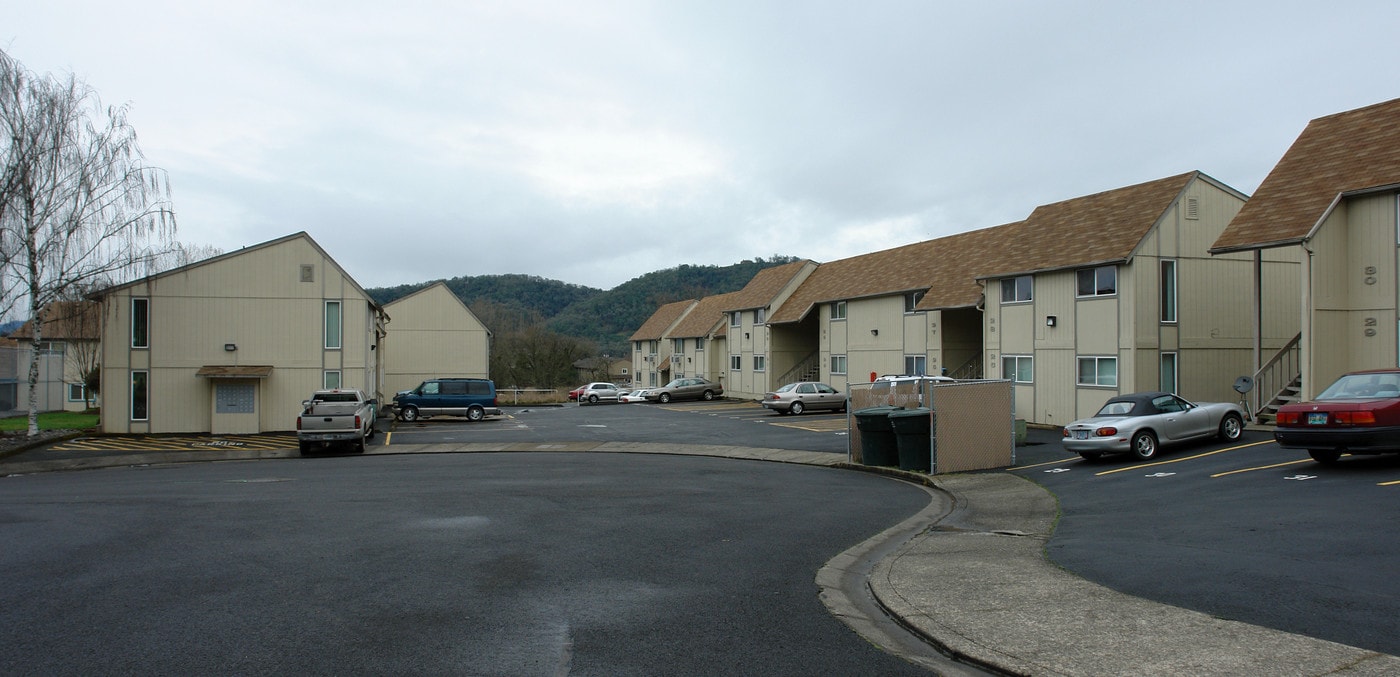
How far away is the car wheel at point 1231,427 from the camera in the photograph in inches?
769

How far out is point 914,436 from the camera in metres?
18.8

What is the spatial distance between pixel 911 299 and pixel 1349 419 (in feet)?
79.6

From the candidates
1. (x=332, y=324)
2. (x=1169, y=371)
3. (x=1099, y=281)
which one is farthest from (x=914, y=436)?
(x=332, y=324)

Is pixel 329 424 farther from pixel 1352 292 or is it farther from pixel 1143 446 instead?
pixel 1352 292

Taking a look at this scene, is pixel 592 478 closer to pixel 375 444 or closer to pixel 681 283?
pixel 375 444

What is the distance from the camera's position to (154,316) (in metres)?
31.0

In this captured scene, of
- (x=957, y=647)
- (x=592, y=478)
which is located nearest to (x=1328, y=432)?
(x=957, y=647)

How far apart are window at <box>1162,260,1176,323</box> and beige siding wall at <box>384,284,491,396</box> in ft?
133

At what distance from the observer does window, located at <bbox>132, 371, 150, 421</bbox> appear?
30688mm

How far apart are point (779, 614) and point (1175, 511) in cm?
756

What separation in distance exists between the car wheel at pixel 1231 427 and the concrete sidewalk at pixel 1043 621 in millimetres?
9691

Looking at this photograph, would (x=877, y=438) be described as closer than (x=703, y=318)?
Yes

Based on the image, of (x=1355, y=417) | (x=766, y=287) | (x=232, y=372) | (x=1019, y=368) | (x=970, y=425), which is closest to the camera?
(x=1355, y=417)

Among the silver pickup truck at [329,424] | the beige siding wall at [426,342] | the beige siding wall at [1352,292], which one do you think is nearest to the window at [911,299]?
the beige siding wall at [1352,292]
